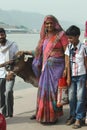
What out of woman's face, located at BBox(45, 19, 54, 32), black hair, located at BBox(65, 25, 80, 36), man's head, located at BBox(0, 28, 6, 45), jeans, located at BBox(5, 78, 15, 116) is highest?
woman's face, located at BBox(45, 19, 54, 32)

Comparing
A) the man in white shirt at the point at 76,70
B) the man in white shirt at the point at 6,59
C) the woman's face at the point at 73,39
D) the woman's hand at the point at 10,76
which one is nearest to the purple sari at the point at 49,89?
the man in white shirt at the point at 76,70

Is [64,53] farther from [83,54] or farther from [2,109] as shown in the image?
[2,109]

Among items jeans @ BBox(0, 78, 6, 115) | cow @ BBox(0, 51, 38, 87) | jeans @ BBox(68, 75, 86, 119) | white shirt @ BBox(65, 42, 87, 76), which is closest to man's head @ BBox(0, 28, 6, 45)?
cow @ BBox(0, 51, 38, 87)

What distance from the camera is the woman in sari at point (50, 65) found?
571cm

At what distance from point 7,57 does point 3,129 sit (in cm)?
349

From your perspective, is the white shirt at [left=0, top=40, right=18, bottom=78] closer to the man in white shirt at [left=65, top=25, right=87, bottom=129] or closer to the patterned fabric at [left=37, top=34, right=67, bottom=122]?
the patterned fabric at [left=37, top=34, right=67, bottom=122]

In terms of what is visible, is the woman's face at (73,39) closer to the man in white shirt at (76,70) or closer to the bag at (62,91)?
the man in white shirt at (76,70)

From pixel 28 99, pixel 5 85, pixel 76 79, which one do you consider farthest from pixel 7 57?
pixel 28 99

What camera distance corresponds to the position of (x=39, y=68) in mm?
6059

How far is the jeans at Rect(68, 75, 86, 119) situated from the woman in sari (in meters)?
0.24

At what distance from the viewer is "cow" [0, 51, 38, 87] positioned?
6.24m

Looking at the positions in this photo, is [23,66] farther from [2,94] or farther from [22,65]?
[2,94]

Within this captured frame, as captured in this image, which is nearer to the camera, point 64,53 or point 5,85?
point 64,53

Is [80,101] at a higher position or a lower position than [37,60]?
lower
